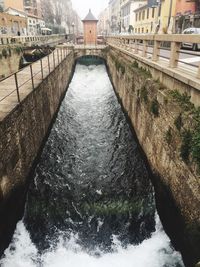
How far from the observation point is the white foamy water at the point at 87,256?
659cm

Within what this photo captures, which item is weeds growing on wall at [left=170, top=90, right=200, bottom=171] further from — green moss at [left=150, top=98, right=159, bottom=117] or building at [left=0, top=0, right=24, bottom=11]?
building at [left=0, top=0, right=24, bottom=11]

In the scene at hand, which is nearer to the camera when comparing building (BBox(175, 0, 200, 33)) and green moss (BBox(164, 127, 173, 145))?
green moss (BBox(164, 127, 173, 145))

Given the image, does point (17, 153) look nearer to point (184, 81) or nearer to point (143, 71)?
point (184, 81)

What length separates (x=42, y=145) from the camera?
37.7 ft

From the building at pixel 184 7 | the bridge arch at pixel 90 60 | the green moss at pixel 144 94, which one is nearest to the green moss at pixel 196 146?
the green moss at pixel 144 94

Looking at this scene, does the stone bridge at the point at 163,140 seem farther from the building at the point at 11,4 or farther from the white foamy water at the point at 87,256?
the building at the point at 11,4

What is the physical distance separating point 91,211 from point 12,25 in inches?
1790

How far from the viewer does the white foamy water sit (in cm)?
659

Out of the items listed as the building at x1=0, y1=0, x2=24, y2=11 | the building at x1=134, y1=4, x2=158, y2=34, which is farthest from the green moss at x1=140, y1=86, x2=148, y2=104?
the building at x1=0, y1=0, x2=24, y2=11

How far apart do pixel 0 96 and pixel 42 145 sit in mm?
3041

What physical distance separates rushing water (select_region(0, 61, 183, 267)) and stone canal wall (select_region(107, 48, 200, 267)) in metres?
0.60

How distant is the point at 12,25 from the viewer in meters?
44.4

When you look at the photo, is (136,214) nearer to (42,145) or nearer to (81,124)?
(42,145)

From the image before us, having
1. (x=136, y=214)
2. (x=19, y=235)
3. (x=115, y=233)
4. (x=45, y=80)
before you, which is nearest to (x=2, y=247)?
(x=19, y=235)
